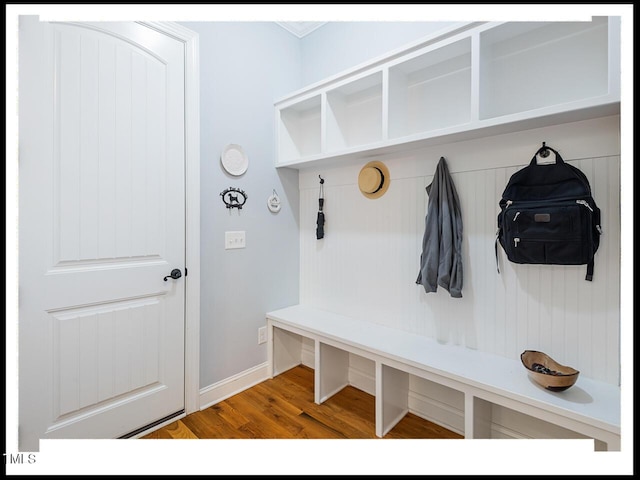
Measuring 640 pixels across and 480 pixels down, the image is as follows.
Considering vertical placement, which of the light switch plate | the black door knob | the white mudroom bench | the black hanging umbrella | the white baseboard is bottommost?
the white baseboard

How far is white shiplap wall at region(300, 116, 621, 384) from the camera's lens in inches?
52.7

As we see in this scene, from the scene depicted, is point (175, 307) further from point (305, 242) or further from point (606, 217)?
point (606, 217)

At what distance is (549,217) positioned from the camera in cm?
136

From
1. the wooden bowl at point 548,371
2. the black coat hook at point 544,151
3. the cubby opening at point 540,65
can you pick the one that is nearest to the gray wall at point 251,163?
the cubby opening at point 540,65

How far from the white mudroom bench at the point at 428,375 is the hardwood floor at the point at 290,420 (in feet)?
0.32

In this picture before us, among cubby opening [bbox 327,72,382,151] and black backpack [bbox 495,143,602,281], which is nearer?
black backpack [bbox 495,143,602,281]

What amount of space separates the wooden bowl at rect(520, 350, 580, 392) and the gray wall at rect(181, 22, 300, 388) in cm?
162

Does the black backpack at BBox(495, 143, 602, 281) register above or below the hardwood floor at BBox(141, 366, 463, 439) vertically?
above

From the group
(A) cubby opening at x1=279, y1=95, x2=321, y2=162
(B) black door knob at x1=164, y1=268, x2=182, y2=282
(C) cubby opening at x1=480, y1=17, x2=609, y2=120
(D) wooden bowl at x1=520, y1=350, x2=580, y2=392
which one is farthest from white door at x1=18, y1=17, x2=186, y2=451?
(D) wooden bowl at x1=520, y1=350, x2=580, y2=392

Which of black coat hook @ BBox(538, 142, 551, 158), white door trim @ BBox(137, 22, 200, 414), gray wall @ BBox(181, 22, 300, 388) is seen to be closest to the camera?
black coat hook @ BBox(538, 142, 551, 158)

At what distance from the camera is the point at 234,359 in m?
2.14

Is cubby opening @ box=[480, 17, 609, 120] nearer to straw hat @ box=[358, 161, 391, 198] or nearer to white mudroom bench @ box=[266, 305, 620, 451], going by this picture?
straw hat @ box=[358, 161, 391, 198]

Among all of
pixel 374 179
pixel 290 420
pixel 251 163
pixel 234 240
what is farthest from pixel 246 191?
pixel 290 420

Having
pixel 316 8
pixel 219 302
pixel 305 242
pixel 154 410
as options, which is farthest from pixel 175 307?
pixel 316 8
